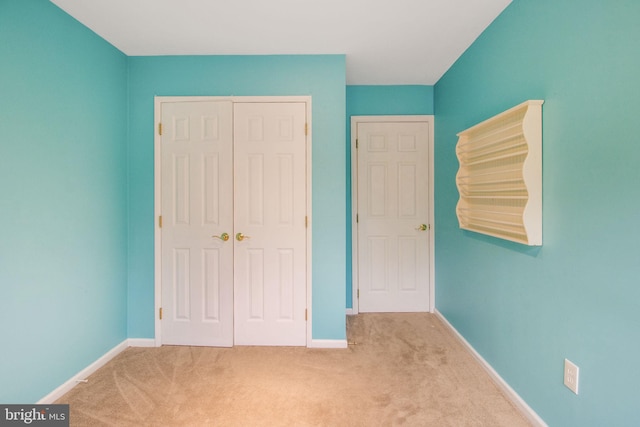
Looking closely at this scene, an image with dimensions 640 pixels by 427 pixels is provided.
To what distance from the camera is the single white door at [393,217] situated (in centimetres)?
322

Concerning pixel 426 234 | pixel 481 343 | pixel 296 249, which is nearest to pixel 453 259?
pixel 426 234

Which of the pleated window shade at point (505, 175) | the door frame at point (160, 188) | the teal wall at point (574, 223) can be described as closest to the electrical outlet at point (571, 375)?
the teal wall at point (574, 223)

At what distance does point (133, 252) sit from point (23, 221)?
0.94m

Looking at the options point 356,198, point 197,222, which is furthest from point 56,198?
point 356,198

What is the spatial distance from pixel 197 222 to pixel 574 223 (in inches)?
101

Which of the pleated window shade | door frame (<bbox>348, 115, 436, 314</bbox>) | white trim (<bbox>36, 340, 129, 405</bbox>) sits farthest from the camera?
door frame (<bbox>348, 115, 436, 314</bbox>)

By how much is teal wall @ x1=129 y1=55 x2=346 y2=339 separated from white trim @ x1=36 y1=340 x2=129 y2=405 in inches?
6.5

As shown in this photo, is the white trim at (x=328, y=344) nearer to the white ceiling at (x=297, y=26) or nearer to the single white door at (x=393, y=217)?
the single white door at (x=393, y=217)

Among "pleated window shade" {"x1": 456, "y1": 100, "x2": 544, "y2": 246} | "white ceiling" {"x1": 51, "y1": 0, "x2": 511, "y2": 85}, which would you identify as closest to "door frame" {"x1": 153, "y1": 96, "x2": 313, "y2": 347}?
"white ceiling" {"x1": 51, "y1": 0, "x2": 511, "y2": 85}

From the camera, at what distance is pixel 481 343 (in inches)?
87.5

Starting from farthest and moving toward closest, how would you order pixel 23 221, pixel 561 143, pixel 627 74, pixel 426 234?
1. pixel 426 234
2. pixel 23 221
3. pixel 561 143
4. pixel 627 74

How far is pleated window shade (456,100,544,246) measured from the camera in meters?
1.57

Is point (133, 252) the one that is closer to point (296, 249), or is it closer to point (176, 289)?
point (176, 289)

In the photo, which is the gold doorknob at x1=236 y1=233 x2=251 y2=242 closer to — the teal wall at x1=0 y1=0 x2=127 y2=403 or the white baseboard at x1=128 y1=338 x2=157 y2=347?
the teal wall at x1=0 y1=0 x2=127 y2=403
